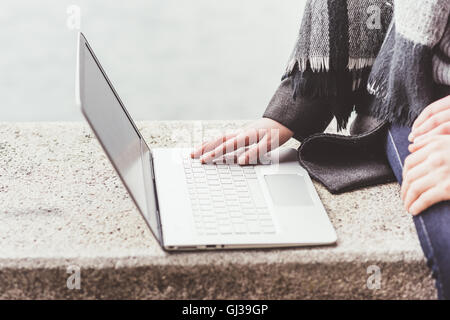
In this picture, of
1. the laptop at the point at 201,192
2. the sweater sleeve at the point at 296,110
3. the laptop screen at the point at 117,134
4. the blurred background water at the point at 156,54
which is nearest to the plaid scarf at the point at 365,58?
the sweater sleeve at the point at 296,110

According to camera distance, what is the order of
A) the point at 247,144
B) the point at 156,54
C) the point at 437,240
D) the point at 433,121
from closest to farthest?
the point at 437,240 → the point at 433,121 → the point at 247,144 → the point at 156,54

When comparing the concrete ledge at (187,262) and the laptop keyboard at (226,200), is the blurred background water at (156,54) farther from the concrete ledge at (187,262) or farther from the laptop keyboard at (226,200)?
the concrete ledge at (187,262)

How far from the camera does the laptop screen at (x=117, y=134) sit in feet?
2.63

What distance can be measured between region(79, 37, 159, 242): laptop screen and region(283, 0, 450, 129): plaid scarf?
0.32 meters

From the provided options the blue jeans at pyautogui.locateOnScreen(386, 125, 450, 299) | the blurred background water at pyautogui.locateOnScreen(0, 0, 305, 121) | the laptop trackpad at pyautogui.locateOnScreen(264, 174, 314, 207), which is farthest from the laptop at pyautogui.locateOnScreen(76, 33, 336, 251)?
the blurred background water at pyautogui.locateOnScreen(0, 0, 305, 121)

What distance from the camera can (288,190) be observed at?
100 centimetres

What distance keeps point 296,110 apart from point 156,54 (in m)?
1.42

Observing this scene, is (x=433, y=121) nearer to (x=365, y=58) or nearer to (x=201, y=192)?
(x=365, y=58)

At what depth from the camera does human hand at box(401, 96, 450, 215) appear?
87 centimetres

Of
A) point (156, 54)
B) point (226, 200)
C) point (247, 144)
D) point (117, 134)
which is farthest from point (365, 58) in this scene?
point (156, 54)

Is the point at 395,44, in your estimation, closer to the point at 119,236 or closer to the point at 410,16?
the point at 410,16

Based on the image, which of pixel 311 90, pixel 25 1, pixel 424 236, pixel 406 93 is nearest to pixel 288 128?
pixel 311 90

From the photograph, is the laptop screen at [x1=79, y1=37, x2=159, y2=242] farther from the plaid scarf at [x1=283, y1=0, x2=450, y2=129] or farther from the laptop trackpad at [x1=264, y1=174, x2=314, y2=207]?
the plaid scarf at [x1=283, y1=0, x2=450, y2=129]

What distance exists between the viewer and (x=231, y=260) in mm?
855
